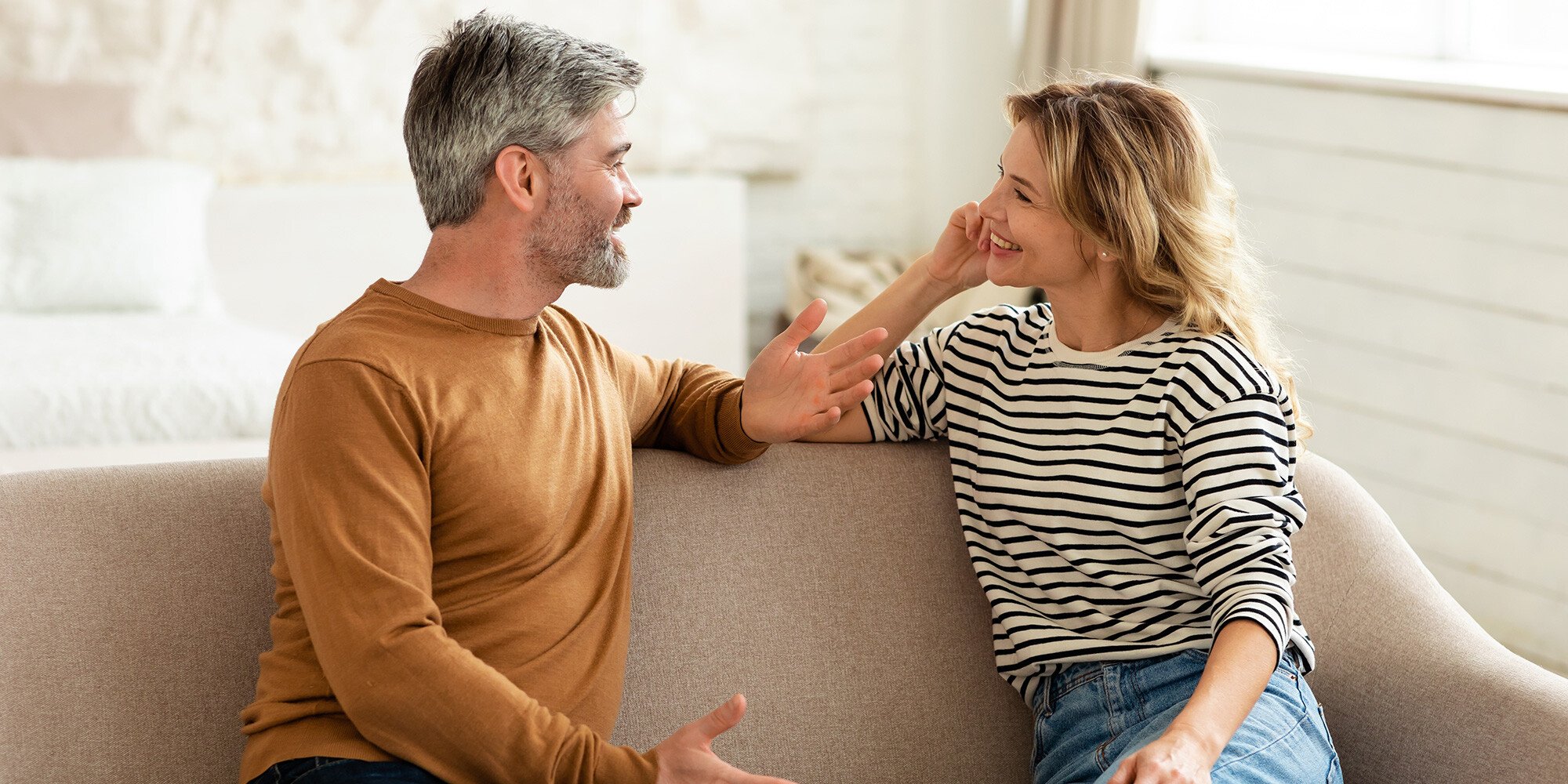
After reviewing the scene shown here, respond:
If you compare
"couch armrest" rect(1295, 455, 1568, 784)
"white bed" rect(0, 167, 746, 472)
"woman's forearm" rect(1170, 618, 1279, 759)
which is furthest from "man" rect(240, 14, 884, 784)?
"white bed" rect(0, 167, 746, 472)

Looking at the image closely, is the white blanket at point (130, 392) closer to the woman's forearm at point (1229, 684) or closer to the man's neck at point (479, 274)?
the man's neck at point (479, 274)

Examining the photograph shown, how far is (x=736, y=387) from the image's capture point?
1688 millimetres

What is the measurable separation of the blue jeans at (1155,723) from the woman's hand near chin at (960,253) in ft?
1.60

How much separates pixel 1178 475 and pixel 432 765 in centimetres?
81

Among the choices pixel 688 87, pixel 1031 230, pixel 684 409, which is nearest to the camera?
pixel 1031 230

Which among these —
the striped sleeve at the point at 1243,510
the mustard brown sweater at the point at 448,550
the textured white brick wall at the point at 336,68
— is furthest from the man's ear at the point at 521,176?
the textured white brick wall at the point at 336,68

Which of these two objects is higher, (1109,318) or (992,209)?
(992,209)

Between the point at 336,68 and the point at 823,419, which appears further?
the point at 336,68

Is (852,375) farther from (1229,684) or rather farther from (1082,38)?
(1082,38)

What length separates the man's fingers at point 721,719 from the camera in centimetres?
125

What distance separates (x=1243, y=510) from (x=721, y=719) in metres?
0.56

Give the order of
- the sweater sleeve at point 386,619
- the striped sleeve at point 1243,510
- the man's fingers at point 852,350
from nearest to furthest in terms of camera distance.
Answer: the sweater sleeve at point 386,619, the striped sleeve at point 1243,510, the man's fingers at point 852,350

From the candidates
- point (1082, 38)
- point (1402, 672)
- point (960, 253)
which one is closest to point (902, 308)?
point (960, 253)

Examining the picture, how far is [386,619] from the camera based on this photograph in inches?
48.3
